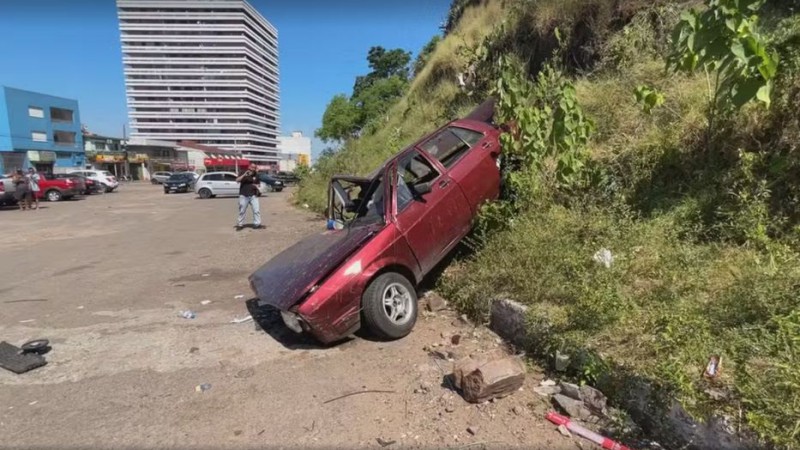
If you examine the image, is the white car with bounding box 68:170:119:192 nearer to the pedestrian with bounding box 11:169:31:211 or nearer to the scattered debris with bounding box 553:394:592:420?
the pedestrian with bounding box 11:169:31:211

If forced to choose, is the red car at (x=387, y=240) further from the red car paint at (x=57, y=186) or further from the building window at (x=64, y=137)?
the building window at (x=64, y=137)

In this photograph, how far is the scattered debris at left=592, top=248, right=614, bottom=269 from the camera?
4159 mm

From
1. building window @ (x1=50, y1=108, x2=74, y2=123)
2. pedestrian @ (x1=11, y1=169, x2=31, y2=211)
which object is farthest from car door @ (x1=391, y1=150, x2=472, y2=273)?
building window @ (x1=50, y1=108, x2=74, y2=123)

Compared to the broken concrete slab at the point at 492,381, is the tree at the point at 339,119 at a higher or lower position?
higher

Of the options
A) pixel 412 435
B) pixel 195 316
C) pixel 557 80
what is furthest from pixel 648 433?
pixel 557 80

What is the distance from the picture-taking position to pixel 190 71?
13275 cm

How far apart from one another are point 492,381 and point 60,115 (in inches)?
2901

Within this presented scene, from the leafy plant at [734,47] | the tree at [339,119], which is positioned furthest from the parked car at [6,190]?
the tree at [339,119]

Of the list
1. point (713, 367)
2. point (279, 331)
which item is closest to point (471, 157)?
point (279, 331)

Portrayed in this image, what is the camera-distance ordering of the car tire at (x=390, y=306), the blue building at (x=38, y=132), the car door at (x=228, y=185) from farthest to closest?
the blue building at (x=38, y=132) < the car door at (x=228, y=185) < the car tire at (x=390, y=306)

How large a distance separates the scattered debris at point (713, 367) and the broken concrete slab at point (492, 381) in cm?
121

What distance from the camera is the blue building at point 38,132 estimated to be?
51000 mm

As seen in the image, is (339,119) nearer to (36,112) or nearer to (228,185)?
(228,185)

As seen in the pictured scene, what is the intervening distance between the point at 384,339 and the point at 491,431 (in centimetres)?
177
